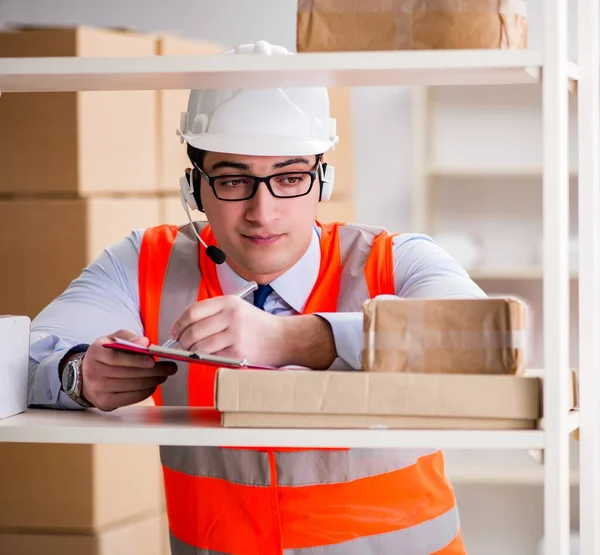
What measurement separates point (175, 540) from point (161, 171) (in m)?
1.60

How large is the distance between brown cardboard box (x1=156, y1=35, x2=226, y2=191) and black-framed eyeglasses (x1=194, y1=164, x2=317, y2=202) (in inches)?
59.3

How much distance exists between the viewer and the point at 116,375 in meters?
1.32

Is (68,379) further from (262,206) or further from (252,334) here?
(262,206)

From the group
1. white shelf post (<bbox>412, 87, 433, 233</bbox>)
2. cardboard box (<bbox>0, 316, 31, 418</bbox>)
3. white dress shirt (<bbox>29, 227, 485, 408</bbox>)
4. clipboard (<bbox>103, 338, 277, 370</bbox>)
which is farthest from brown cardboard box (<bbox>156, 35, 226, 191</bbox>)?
clipboard (<bbox>103, 338, 277, 370</bbox>)

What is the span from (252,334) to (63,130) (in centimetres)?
176

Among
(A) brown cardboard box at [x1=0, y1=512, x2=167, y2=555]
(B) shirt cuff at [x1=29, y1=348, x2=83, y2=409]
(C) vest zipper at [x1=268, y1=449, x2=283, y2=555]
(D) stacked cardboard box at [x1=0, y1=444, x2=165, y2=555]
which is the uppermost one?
(B) shirt cuff at [x1=29, y1=348, x2=83, y2=409]

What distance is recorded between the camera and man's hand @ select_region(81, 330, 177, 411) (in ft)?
4.32

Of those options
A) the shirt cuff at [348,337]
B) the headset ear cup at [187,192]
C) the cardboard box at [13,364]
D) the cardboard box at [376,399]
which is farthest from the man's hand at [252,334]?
the headset ear cup at [187,192]

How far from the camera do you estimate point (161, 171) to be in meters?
3.11

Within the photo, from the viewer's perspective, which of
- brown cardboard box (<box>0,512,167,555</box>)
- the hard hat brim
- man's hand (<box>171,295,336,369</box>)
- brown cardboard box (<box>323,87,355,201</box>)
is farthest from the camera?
brown cardboard box (<box>323,87,355,201</box>)

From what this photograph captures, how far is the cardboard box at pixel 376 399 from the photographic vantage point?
1156 mm

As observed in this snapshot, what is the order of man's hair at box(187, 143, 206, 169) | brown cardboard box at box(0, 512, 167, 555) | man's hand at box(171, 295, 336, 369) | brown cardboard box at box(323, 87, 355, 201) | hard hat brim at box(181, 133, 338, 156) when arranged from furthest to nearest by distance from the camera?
brown cardboard box at box(323, 87, 355, 201), brown cardboard box at box(0, 512, 167, 555), man's hair at box(187, 143, 206, 169), hard hat brim at box(181, 133, 338, 156), man's hand at box(171, 295, 336, 369)

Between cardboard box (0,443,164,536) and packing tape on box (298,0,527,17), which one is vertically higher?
packing tape on box (298,0,527,17)

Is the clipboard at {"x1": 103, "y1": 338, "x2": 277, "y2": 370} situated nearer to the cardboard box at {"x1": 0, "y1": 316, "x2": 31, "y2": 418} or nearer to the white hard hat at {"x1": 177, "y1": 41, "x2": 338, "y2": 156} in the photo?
the cardboard box at {"x1": 0, "y1": 316, "x2": 31, "y2": 418}
